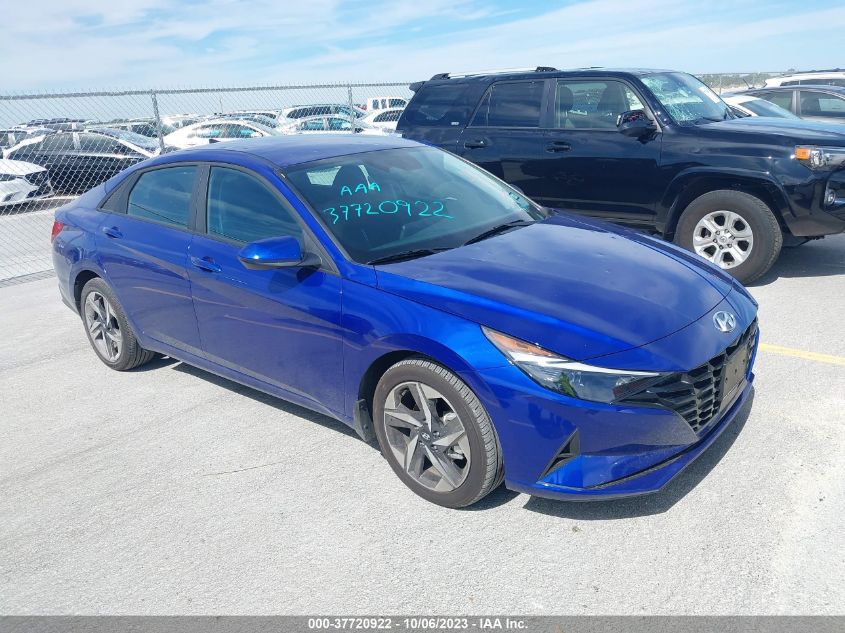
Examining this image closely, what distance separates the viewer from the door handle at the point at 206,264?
4168mm

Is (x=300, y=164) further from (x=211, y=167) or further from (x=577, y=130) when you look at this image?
(x=577, y=130)

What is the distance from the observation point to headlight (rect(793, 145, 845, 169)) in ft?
19.9

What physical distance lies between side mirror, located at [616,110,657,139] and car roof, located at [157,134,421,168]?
8.79 ft

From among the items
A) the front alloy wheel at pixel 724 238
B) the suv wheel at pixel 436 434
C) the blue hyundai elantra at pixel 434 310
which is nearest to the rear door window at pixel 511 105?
the front alloy wheel at pixel 724 238

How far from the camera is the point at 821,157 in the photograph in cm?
608

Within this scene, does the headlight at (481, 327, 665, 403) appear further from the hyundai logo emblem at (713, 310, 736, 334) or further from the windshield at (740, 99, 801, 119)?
the windshield at (740, 99, 801, 119)

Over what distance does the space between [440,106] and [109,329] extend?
4.50 meters

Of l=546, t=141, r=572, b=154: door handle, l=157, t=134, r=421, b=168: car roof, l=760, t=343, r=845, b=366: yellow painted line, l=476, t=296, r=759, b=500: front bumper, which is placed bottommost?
l=760, t=343, r=845, b=366: yellow painted line

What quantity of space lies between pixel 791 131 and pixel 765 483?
4.16 meters

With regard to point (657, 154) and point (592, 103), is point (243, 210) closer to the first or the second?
point (657, 154)

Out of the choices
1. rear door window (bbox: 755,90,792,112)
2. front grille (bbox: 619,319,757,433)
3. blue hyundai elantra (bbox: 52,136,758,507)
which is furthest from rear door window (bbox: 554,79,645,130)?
rear door window (bbox: 755,90,792,112)

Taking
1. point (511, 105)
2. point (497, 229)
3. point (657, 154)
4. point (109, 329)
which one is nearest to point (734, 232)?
point (657, 154)

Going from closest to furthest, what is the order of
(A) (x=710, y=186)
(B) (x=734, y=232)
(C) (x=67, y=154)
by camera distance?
(B) (x=734, y=232)
(A) (x=710, y=186)
(C) (x=67, y=154)

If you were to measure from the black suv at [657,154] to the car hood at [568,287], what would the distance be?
276cm
